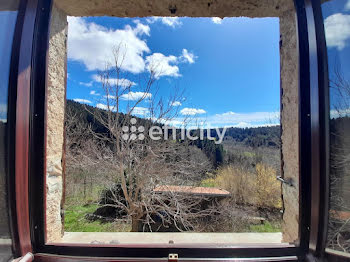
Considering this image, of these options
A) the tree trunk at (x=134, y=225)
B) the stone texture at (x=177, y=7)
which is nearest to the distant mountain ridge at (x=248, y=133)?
the tree trunk at (x=134, y=225)

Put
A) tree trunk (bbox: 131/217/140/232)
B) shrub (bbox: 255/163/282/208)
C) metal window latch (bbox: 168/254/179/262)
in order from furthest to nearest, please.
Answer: shrub (bbox: 255/163/282/208)
tree trunk (bbox: 131/217/140/232)
metal window latch (bbox: 168/254/179/262)

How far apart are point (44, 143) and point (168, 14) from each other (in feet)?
3.38

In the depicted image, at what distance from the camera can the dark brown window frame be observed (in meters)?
0.66

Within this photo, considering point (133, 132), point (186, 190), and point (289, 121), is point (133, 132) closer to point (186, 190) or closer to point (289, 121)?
point (186, 190)

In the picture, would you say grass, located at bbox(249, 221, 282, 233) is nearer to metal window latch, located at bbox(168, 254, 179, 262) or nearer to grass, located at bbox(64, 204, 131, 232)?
grass, located at bbox(64, 204, 131, 232)

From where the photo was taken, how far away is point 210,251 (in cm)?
73

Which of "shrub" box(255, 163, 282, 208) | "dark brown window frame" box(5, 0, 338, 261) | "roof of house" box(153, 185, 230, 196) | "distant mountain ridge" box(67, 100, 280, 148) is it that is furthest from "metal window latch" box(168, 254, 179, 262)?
"shrub" box(255, 163, 282, 208)

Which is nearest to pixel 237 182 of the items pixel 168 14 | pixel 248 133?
pixel 248 133

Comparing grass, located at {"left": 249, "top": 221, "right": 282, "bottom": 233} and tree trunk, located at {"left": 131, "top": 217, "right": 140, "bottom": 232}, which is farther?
grass, located at {"left": 249, "top": 221, "right": 282, "bottom": 233}

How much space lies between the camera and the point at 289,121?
984mm

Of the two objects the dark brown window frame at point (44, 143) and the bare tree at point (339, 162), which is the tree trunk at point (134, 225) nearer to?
the dark brown window frame at point (44, 143)

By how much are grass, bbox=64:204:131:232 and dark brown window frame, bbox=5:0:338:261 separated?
343 cm

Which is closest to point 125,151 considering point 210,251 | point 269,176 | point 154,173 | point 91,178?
point 154,173

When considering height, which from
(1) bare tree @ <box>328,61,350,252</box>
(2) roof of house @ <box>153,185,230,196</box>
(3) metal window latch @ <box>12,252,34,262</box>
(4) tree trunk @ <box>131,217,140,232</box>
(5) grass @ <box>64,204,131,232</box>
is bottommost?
(5) grass @ <box>64,204,131,232</box>
